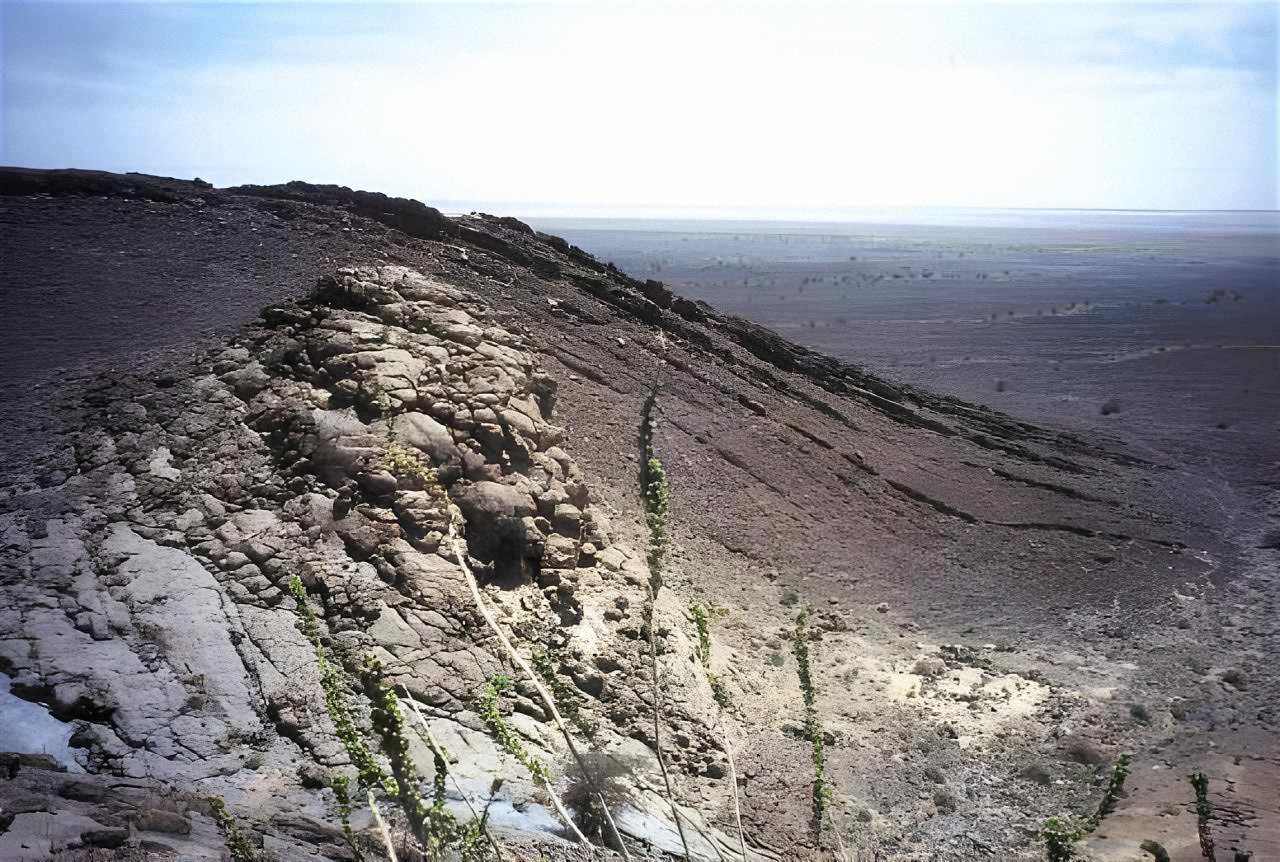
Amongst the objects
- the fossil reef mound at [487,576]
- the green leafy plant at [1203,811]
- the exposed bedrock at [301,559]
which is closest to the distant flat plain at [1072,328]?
the fossil reef mound at [487,576]

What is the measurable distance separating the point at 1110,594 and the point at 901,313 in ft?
121

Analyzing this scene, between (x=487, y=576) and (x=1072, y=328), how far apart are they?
39.2 meters

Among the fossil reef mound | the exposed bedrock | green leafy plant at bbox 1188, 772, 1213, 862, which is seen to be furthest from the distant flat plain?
the exposed bedrock

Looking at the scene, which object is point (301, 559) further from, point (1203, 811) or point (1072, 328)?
point (1072, 328)

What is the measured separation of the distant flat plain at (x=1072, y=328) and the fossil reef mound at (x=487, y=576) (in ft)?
31.8

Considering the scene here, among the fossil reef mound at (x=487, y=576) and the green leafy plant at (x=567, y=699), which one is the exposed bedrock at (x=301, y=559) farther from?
the green leafy plant at (x=567, y=699)

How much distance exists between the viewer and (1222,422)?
72.5 feet

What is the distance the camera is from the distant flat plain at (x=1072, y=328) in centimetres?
2222

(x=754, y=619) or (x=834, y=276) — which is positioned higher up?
(x=834, y=276)

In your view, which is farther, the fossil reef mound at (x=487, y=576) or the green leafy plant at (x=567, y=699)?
the fossil reef mound at (x=487, y=576)

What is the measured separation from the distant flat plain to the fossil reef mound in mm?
9704

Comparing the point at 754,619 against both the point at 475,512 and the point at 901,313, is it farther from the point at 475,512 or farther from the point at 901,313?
the point at 901,313

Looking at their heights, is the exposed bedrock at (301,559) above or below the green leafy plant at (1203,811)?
above

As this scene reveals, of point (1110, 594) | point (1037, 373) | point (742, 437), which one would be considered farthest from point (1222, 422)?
point (742, 437)
